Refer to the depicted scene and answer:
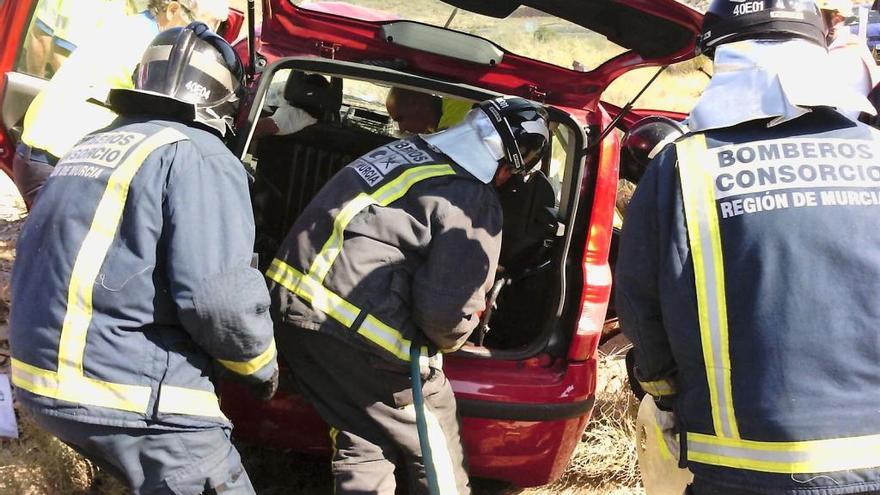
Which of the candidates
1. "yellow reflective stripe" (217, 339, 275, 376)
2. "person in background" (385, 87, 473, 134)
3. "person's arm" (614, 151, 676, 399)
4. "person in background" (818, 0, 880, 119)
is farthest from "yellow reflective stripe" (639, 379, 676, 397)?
"person in background" (818, 0, 880, 119)

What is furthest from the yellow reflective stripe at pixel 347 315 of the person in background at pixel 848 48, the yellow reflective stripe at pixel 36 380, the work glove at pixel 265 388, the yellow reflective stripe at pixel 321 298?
the person in background at pixel 848 48

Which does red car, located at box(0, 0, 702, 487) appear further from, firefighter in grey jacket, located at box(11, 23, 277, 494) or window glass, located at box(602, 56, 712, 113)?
window glass, located at box(602, 56, 712, 113)

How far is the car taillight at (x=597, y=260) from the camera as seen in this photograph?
3.21m

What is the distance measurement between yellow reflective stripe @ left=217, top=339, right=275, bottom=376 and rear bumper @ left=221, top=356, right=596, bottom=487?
563mm

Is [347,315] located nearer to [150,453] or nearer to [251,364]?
[251,364]

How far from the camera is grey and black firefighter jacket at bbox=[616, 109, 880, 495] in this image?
201cm

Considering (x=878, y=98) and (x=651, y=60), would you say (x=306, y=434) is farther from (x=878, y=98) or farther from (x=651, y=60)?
(x=878, y=98)

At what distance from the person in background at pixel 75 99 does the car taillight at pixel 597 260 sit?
1.91 meters

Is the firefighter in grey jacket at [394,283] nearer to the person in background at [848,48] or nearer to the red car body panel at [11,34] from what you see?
the red car body panel at [11,34]

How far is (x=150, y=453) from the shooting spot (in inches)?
96.1

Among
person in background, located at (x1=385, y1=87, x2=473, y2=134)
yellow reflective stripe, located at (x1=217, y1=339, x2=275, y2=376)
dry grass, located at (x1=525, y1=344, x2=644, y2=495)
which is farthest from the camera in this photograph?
person in background, located at (x1=385, y1=87, x2=473, y2=134)

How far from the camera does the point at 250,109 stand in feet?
10.1

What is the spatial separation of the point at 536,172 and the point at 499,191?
20 cm

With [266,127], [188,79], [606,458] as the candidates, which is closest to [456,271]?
[188,79]
